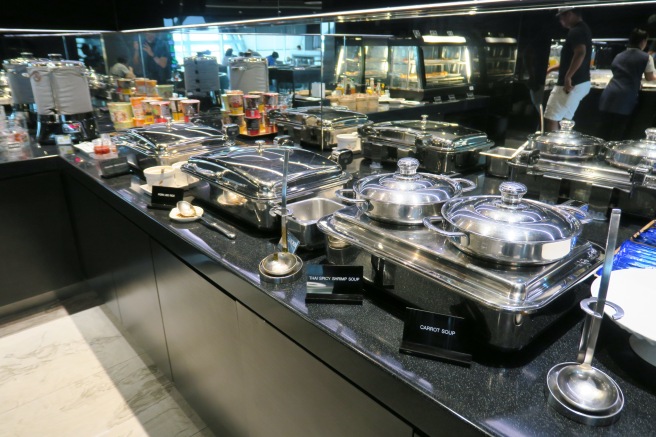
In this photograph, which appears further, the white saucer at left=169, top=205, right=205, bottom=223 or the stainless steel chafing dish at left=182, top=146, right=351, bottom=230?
the white saucer at left=169, top=205, right=205, bottom=223

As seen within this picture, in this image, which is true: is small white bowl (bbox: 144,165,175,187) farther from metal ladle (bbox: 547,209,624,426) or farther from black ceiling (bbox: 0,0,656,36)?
metal ladle (bbox: 547,209,624,426)

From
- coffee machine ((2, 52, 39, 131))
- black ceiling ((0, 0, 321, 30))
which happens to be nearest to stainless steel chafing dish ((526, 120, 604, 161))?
black ceiling ((0, 0, 321, 30))

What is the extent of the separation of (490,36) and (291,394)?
1.26 metres

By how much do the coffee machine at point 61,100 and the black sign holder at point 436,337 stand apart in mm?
2112

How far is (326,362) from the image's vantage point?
82 cm

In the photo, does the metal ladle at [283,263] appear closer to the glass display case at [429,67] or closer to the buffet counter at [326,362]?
the buffet counter at [326,362]

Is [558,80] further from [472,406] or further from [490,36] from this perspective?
[472,406]

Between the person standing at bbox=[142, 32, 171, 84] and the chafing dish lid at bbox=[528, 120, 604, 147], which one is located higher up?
the person standing at bbox=[142, 32, 171, 84]

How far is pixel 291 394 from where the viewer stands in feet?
3.11

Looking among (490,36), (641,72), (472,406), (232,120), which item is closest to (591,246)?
(472,406)

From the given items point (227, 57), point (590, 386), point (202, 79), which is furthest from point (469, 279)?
point (202, 79)

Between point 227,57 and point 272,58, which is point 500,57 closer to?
point 272,58

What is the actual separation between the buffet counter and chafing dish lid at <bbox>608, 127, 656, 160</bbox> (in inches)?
7.2

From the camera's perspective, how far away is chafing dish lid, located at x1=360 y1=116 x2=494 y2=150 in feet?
4.92
